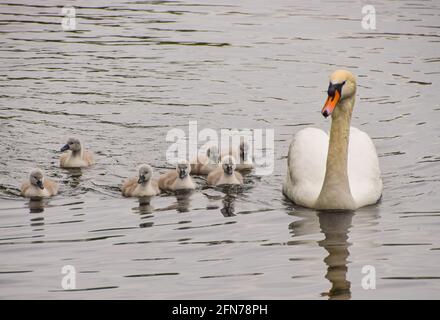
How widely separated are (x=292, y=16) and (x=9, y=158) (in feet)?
44.7

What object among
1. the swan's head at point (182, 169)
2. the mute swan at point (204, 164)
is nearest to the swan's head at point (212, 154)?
the mute swan at point (204, 164)

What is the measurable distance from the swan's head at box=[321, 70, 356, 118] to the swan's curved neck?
5.8 inches

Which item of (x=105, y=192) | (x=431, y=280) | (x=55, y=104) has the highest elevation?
(x=55, y=104)

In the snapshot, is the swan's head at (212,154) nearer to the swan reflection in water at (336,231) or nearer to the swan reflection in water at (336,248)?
the swan reflection in water at (336,231)

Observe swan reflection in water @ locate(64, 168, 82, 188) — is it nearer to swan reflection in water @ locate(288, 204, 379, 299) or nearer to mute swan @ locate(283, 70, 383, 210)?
mute swan @ locate(283, 70, 383, 210)

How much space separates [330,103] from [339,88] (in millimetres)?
346

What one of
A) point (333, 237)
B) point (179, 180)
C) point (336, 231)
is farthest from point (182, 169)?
point (333, 237)

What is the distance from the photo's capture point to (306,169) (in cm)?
1345

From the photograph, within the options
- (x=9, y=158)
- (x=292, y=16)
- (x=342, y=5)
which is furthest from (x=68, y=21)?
(x=9, y=158)

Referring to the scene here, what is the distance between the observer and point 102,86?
789 inches

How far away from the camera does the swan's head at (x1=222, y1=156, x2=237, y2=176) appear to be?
47.3ft

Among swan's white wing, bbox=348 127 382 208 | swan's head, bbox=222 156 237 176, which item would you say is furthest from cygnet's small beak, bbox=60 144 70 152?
swan's white wing, bbox=348 127 382 208

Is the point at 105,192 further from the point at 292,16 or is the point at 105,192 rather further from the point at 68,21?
the point at 292,16

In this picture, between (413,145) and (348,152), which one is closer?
(348,152)
